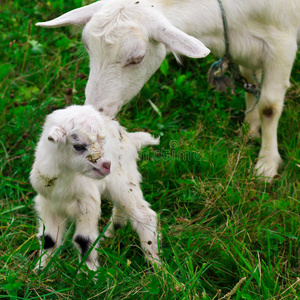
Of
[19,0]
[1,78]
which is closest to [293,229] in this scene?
[1,78]

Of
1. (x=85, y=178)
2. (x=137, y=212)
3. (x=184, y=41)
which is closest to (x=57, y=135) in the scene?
(x=85, y=178)

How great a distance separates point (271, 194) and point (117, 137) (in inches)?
52.9

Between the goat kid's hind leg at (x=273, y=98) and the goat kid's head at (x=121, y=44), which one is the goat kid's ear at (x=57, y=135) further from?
the goat kid's hind leg at (x=273, y=98)

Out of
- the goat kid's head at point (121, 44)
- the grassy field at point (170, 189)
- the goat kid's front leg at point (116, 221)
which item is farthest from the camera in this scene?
the goat kid's front leg at point (116, 221)

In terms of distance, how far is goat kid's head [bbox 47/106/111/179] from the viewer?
2.60 metres

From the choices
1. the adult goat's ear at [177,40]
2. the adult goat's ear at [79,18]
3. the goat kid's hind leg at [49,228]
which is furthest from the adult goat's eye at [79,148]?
the adult goat's ear at [79,18]

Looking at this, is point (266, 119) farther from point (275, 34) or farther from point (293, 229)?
point (293, 229)

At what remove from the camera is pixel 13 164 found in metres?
3.96

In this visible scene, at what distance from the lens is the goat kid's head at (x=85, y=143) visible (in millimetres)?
2600

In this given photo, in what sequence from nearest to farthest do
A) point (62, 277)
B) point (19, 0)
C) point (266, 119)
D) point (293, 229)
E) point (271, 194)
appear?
1. point (62, 277)
2. point (293, 229)
3. point (271, 194)
4. point (266, 119)
5. point (19, 0)

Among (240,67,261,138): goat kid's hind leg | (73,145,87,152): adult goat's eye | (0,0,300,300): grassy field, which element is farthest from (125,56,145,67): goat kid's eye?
(240,67,261,138): goat kid's hind leg

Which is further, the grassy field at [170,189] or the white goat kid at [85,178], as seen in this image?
the grassy field at [170,189]

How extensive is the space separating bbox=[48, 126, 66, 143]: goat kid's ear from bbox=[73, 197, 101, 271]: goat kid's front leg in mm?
527

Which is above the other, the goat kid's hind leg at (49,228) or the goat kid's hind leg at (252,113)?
the goat kid's hind leg at (49,228)
